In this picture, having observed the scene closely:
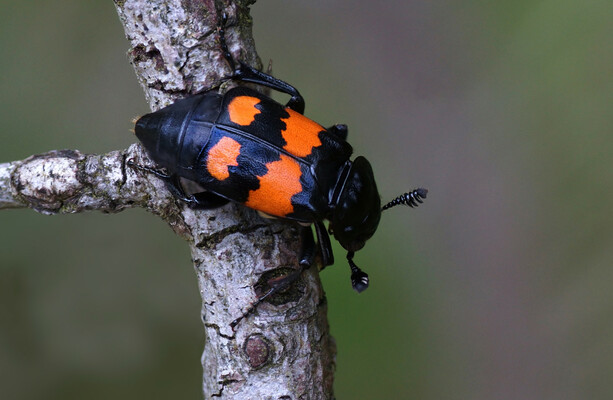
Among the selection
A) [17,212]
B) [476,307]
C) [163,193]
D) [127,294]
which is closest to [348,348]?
[476,307]

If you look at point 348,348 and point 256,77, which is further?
point 348,348

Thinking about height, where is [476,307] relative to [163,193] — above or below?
above

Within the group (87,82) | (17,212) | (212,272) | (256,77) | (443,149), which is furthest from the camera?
(443,149)

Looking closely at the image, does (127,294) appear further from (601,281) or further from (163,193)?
(601,281)

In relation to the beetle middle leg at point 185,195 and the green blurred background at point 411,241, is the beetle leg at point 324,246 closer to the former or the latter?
the beetle middle leg at point 185,195

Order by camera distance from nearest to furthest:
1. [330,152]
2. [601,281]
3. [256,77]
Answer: [256,77] → [330,152] → [601,281]

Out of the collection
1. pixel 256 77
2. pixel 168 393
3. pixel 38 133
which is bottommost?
pixel 168 393

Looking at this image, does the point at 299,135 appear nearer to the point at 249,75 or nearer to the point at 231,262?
the point at 249,75

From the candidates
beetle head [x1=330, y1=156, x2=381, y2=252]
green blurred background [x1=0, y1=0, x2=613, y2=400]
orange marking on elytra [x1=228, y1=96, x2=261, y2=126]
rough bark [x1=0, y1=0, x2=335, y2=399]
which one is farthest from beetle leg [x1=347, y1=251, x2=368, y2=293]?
green blurred background [x1=0, y1=0, x2=613, y2=400]

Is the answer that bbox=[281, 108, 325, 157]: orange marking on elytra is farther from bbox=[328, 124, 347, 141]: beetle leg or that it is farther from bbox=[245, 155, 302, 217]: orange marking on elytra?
bbox=[328, 124, 347, 141]: beetle leg
